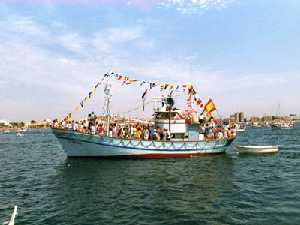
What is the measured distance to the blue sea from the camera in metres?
17.8

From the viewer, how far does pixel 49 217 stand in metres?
18.0

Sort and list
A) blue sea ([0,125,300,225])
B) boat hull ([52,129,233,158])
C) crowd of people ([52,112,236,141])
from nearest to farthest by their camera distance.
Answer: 1. blue sea ([0,125,300,225])
2. boat hull ([52,129,233,158])
3. crowd of people ([52,112,236,141])

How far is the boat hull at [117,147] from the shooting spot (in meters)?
38.5

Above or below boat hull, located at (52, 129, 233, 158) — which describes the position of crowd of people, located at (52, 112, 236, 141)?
above

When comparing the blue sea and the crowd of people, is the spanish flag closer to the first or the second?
the crowd of people

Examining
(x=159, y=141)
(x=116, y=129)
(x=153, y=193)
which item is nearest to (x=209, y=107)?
(x=159, y=141)

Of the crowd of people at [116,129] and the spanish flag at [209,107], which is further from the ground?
the spanish flag at [209,107]

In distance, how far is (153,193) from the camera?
75.5 feet

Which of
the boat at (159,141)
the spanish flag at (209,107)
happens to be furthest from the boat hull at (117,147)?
the spanish flag at (209,107)

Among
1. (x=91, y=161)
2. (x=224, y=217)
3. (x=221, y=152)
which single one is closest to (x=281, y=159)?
(x=221, y=152)

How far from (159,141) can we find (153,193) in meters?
17.0

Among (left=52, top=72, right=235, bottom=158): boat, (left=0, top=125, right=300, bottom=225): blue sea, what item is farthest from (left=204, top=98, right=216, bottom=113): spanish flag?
(left=0, top=125, right=300, bottom=225): blue sea

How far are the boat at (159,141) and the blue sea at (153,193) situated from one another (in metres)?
1.85

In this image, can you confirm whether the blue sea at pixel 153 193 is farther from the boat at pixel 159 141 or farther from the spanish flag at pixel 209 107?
the spanish flag at pixel 209 107
